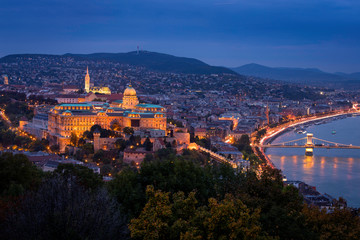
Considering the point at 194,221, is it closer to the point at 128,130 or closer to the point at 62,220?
the point at 62,220

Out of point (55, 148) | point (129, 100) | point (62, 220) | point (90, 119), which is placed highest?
point (129, 100)

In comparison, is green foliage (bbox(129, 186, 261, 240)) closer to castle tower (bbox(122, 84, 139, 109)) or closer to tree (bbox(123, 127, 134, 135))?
tree (bbox(123, 127, 134, 135))

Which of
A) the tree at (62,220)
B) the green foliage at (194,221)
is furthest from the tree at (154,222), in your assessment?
the tree at (62,220)

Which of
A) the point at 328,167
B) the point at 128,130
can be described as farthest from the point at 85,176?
the point at 328,167

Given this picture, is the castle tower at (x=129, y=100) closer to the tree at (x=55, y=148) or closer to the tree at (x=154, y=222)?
the tree at (x=55, y=148)

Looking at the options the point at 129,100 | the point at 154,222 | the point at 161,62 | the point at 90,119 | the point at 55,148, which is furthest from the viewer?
the point at 161,62
